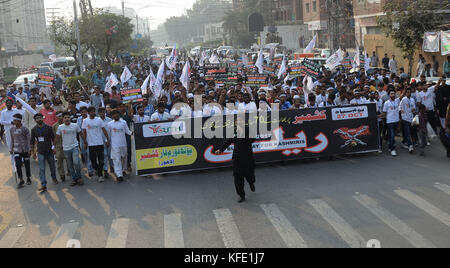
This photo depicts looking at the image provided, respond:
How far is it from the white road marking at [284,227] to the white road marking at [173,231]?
1.45 metres

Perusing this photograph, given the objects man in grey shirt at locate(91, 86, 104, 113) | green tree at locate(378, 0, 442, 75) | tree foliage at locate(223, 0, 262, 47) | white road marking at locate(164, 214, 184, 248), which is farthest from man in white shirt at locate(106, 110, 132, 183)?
tree foliage at locate(223, 0, 262, 47)

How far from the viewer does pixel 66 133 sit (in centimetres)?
1084

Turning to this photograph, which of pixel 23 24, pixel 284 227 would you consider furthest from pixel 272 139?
pixel 23 24

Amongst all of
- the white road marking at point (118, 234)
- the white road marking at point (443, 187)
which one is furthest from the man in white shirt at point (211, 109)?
the white road marking at point (443, 187)

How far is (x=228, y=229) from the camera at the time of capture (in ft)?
24.7

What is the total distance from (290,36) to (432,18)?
4090 cm

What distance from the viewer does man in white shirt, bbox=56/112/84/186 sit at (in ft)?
35.5

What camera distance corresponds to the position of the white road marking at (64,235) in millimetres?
7324

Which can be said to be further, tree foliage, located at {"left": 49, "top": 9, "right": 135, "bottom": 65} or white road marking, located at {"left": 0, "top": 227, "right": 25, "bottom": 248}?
tree foliage, located at {"left": 49, "top": 9, "right": 135, "bottom": 65}

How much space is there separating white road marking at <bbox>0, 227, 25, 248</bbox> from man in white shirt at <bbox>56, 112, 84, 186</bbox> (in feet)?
8.88

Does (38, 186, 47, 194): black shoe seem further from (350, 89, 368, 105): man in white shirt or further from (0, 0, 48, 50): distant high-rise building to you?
(0, 0, 48, 50): distant high-rise building

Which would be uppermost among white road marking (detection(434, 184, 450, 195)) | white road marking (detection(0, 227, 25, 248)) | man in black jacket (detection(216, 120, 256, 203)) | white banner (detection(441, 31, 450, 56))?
white banner (detection(441, 31, 450, 56))

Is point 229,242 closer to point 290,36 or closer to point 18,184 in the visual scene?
point 18,184

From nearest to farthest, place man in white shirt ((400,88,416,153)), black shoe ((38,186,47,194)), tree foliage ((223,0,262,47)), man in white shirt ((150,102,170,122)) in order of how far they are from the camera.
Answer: black shoe ((38,186,47,194))
man in white shirt ((150,102,170,122))
man in white shirt ((400,88,416,153))
tree foliage ((223,0,262,47))
